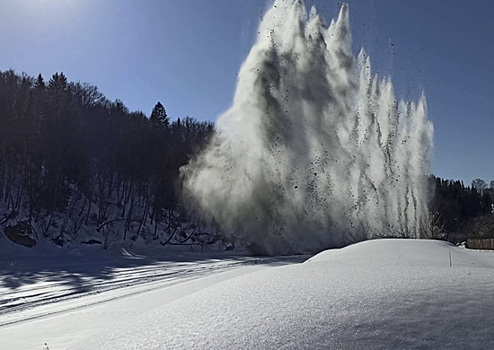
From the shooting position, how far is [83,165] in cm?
5388

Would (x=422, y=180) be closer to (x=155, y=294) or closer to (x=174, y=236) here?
(x=174, y=236)

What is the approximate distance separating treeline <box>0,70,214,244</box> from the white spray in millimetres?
9651

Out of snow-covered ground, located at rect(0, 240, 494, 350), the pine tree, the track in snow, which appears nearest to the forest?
the pine tree

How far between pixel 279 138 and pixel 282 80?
16.4 feet

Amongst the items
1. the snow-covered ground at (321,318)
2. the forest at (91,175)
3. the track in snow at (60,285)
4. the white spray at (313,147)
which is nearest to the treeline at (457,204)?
the forest at (91,175)

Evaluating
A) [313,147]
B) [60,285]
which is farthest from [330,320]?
[313,147]

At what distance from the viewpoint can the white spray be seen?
1698 inches

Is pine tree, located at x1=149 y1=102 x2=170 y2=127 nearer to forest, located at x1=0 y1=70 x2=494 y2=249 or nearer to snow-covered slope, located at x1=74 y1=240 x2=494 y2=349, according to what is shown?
forest, located at x1=0 y1=70 x2=494 y2=249

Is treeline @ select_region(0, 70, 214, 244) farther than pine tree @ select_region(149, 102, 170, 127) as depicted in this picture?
No

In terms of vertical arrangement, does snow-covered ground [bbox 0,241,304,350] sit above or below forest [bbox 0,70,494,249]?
below

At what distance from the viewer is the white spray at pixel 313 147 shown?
43.1m

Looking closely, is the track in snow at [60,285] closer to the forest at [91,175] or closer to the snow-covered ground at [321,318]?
the snow-covered ground at [321,318]

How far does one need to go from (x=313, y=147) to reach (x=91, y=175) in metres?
26.7

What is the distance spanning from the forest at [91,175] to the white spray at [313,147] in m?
5.86
